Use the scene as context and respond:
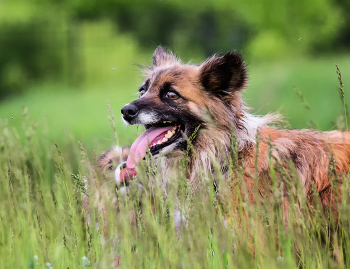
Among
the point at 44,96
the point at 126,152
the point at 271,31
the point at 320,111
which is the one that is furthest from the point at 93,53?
the point at 126,152

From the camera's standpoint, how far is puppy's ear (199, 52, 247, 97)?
339cm

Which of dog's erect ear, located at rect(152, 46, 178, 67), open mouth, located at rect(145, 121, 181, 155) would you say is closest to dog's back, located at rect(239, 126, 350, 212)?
open mouth, located at rect(145, 121, 181, 155)

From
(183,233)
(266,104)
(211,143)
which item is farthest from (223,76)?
(266,104)

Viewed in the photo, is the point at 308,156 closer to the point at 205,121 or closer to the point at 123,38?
the point at 205,121

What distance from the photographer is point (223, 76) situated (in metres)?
3.46

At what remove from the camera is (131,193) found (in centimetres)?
188

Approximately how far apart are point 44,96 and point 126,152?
13.8 meters

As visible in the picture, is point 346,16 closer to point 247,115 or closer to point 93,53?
point 93,53

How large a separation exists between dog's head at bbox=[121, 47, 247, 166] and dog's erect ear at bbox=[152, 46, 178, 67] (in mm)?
594

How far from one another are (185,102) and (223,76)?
42 cm

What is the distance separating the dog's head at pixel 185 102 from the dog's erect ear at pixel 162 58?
59 centimetres

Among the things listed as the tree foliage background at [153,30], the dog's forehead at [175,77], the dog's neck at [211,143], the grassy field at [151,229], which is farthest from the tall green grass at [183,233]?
the tree foliage background at [153,30]

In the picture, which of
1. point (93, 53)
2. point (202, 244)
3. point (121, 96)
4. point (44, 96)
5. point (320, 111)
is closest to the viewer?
point (202, 244)

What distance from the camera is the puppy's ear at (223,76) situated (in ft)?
11.1
